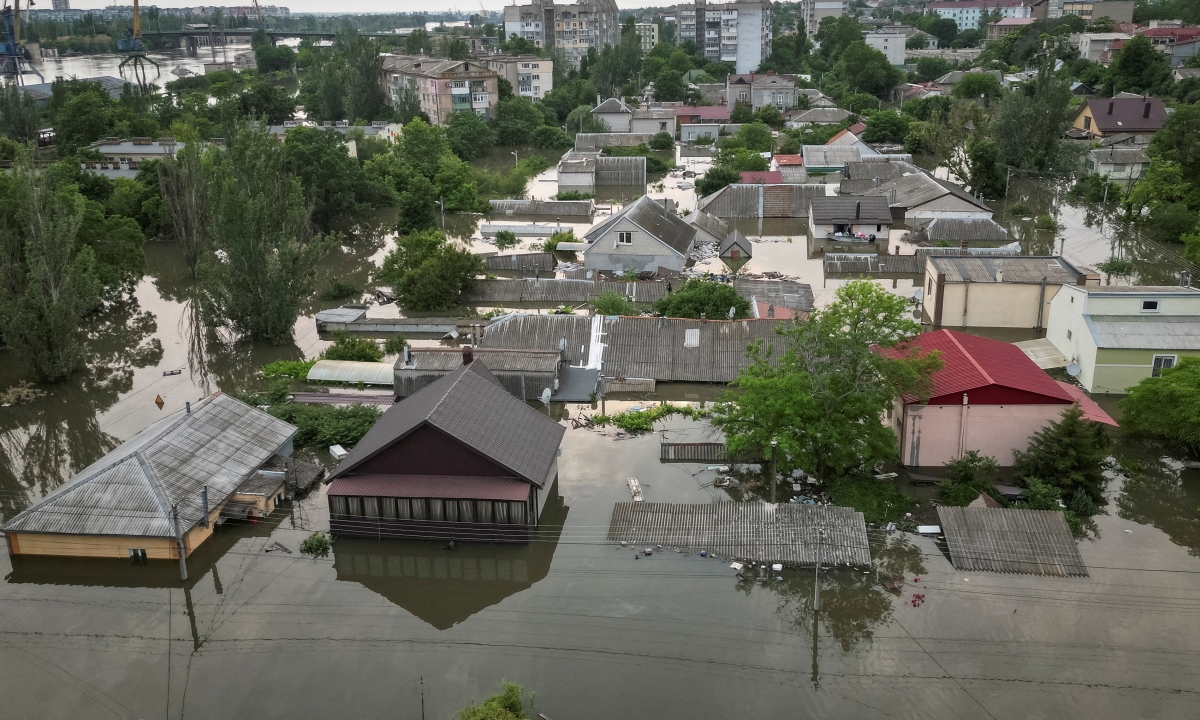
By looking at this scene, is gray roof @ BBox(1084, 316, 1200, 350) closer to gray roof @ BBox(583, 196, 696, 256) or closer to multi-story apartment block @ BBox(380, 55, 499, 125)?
gray roof @ BBox(583, 196, 696, 256)

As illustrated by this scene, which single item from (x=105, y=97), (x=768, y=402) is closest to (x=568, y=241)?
(x=768, y=402)

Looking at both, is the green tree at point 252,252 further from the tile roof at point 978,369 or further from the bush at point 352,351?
the tile roof at point 978,369

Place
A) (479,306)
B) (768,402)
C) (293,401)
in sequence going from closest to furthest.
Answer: (768,402) < (293,401) < (479,306)

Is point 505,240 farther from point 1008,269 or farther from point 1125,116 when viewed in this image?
point 1125,116

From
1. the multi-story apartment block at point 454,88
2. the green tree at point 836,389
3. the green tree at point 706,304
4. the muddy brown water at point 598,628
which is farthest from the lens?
the multi-story apartment block at point 454,88

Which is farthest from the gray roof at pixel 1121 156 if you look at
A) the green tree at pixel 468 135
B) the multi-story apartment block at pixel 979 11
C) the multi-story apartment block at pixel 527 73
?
the multi-story apartment block at pixel 979 11

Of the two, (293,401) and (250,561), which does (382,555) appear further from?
(293,401)
